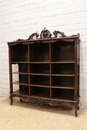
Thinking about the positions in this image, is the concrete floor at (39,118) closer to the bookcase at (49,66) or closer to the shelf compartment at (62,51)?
the bookcase at (49,66)

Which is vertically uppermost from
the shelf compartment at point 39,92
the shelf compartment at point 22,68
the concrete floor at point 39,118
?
the shelf compartment at point 22,68

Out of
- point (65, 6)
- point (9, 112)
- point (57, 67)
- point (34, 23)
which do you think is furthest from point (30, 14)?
point (9, 112)

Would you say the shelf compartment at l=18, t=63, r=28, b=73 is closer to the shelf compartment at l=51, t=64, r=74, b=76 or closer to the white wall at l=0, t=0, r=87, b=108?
the white wall at l=0, t=0, r=87, b=108

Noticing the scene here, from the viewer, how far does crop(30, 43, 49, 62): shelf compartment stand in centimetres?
259

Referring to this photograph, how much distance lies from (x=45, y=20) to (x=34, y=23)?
249 millimetres

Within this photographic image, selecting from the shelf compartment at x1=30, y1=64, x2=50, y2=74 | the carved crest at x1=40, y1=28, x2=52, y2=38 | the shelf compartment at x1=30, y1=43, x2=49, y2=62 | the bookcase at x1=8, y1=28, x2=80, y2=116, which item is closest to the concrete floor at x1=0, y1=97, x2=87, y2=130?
the bookcase at x1=8, y1=28, x2=80, y2=116

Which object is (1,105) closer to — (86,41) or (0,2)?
(86,41)

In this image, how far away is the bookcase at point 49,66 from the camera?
2.27 metres

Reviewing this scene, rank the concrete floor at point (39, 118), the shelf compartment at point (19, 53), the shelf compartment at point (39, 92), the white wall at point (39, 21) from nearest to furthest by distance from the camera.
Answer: the concrete floor at point (39, 118) < the white wall at point (39, 21) < the shelf compartment at point (39, 92) < the shelf compartment at point (19, 53)

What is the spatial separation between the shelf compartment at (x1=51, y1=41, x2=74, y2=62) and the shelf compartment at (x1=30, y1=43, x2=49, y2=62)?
181mm

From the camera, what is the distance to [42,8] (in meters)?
2.68

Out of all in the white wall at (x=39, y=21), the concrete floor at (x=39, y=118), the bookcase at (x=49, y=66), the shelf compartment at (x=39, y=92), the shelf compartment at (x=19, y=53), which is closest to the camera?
the concrete floor at (x=39, y=118)

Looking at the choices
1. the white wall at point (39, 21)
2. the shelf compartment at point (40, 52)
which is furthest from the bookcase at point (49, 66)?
the white wall at point (39, 21)

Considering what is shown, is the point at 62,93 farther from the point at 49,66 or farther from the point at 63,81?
the point at 49,66
